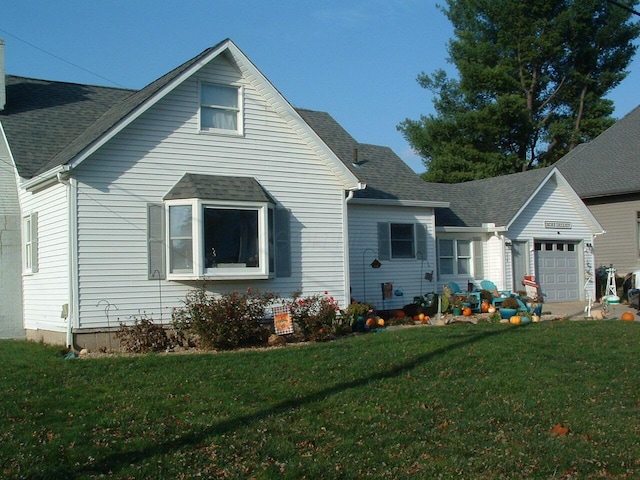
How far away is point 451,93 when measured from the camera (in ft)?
140

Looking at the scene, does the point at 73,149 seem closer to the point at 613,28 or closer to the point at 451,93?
the point at 451,93

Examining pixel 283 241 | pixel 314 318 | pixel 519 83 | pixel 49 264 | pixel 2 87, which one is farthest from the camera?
pixel 519 83

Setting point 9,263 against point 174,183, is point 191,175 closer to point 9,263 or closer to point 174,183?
point 174,183

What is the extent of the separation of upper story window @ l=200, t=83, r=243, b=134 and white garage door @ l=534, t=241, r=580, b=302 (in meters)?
12.5

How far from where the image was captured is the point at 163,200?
14797 mm

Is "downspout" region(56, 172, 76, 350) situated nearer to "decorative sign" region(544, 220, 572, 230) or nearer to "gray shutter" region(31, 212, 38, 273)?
"gray shutter" region(31, 212, 38, 273)

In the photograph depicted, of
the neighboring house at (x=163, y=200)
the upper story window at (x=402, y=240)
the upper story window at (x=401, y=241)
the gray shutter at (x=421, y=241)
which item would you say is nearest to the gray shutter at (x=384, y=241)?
the upper story window at (x=401, y=241)

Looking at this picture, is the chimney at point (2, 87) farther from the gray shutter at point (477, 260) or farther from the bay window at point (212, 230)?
the gray shutter at point (477, 260)

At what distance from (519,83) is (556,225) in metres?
19.0

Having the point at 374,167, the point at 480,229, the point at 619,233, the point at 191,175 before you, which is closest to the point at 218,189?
the point at 191,175

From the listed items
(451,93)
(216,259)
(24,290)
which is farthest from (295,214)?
(451,93)

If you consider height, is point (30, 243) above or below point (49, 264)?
above

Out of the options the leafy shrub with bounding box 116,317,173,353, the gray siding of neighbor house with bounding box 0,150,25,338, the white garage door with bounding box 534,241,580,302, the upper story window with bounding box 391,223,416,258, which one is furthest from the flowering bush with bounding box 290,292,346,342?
the white garage door with bounding box 534,241,580,302

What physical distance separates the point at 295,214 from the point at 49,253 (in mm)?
5196
